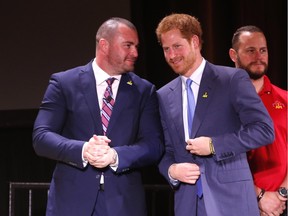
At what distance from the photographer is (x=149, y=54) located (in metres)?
4.79

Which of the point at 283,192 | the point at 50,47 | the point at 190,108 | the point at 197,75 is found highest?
the point at 50,47

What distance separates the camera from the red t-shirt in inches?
126

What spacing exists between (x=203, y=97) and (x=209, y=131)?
0.16 metres

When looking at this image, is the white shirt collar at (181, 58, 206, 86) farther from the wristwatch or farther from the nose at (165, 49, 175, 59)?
the wristwatch

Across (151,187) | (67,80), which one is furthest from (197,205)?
(151,187)

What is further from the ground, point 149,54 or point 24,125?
point 149,54

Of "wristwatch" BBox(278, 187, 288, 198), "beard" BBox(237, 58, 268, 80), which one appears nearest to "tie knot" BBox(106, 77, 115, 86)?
"beard" BBox(237, 58, 268, 80)

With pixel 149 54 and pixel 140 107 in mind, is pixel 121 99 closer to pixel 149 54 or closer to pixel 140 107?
pixel 140 107

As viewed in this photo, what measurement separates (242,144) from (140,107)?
56 cm

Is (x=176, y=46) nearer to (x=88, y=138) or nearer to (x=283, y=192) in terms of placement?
(x=88, y=138)

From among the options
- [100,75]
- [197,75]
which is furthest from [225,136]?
[100,75]

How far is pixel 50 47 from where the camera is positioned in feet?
17.4

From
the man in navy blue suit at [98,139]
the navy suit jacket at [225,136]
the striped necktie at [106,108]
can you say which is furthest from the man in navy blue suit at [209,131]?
the striped necktie at [106,108]

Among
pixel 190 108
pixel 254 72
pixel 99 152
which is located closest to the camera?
pixel 99 152
